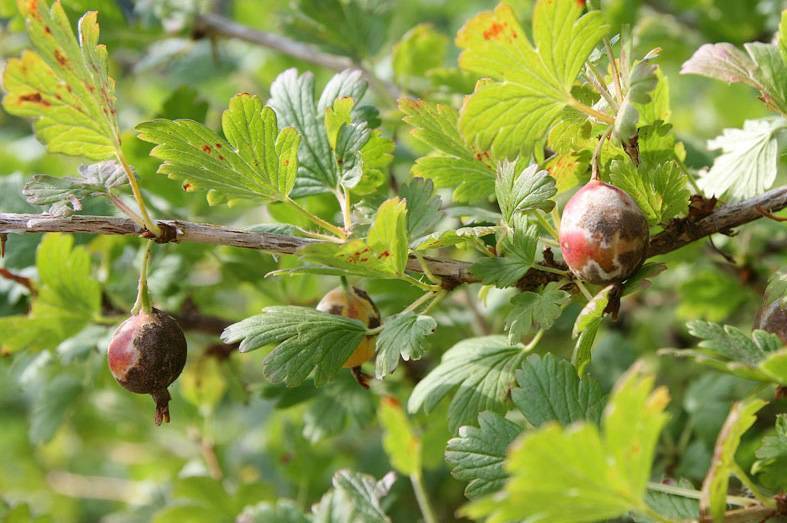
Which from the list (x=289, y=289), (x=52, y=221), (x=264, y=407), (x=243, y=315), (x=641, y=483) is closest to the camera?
(x=641, y=483)

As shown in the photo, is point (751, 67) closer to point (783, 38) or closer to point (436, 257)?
point (783, 38)

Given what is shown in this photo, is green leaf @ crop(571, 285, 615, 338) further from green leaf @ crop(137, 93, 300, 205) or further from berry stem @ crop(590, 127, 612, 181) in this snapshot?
green leaf @ crop(137, 93, 300, 205)

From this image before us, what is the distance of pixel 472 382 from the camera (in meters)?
1.13

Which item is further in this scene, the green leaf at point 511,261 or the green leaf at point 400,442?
the green leaf at point 511,261

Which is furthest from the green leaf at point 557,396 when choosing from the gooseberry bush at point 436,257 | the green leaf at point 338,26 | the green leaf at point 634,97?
the green leaf at point 338,26

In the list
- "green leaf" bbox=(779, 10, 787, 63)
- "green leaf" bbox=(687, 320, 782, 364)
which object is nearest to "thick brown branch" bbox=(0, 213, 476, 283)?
"green leaf" bbox=(687, 320, 782, 364)

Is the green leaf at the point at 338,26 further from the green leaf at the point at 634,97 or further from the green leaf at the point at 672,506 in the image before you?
the green leaf at the point at 672,506

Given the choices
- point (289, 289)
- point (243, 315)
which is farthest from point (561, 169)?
point (243, 315)

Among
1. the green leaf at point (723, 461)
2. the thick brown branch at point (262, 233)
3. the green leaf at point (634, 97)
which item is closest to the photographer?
the green leaf at point (723, 461)

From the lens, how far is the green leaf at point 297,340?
3.46 feet

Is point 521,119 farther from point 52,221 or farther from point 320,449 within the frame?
point 320,449

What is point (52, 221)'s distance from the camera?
1.00m

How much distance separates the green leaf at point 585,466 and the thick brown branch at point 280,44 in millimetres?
1277

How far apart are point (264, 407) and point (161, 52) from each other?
1097mm
